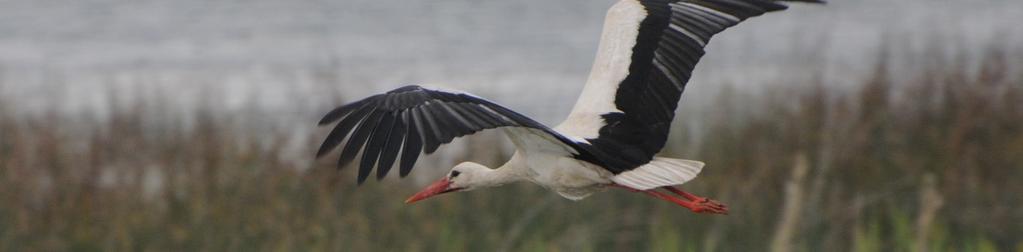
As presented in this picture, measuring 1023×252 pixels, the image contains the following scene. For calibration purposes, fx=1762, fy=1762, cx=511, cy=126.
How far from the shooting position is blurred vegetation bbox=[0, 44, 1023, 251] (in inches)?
281

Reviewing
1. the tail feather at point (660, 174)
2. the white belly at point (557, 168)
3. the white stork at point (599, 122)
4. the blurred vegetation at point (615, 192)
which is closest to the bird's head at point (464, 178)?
the white stork at point (599, 122)

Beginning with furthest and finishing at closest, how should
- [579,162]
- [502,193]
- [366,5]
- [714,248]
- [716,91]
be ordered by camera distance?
[366,5] → [716,91] → [502,193] → [714,248] → [579,162]

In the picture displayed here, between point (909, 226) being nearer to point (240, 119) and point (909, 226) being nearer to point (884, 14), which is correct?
point (240, 119)

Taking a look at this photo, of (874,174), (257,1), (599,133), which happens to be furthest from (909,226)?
(257,1)

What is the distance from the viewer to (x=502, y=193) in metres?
7.46

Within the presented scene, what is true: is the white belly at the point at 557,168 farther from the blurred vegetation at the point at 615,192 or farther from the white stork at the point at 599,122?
the blurred vegetation at the point at 615,192

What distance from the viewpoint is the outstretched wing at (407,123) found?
400 cm

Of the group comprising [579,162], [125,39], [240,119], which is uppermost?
[579,162]

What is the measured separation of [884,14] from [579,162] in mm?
11550

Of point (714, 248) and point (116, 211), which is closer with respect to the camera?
point (714, 248)

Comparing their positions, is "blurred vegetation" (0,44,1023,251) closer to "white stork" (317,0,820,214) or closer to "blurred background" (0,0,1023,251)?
"blurred background" (0,0,1023,251)

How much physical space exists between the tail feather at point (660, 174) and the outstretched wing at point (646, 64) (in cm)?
17

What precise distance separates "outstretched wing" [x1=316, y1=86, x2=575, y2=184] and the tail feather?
0.31 meters

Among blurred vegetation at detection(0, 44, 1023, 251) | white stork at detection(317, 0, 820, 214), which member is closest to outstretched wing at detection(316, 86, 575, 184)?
white stork at detection(317, 0, 820, 214)
